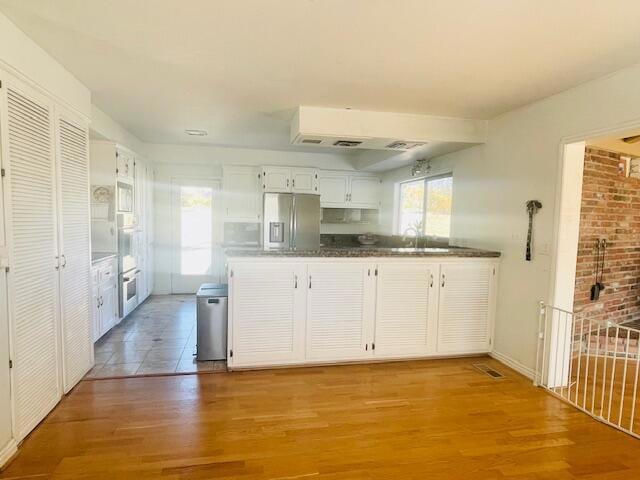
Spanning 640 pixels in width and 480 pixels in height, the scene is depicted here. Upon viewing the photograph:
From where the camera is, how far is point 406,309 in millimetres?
3326

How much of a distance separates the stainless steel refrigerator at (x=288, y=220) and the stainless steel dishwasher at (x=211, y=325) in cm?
213

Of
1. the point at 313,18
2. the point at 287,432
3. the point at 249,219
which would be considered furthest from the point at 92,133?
the point at 287,432

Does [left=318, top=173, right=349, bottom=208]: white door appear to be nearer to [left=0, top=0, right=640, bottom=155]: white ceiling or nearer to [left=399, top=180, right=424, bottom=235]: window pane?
[left=399, top=180, right=424, bottom=235]: window pane

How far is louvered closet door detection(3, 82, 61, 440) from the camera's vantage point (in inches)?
76.9

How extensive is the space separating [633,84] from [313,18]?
205cm

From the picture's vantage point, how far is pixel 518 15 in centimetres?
173

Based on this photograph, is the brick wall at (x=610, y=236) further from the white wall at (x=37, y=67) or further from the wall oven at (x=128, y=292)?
the wall oven at (x=128, y=292)

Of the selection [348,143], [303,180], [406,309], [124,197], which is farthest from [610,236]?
[124,197]

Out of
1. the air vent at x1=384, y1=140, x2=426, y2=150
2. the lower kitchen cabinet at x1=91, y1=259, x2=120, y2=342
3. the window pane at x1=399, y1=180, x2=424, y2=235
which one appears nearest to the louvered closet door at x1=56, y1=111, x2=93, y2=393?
the lower kitchen cabinet at x1=91, y1=259, x2=120, y2=342

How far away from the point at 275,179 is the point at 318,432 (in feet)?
12.5

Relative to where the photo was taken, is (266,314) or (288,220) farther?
(288,220)

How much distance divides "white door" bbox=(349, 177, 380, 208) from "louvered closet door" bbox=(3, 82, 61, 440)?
4.23 metres

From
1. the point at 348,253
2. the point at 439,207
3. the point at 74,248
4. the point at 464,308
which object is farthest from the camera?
the point at 439,207

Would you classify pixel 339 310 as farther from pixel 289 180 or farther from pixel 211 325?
pixel 289 180
